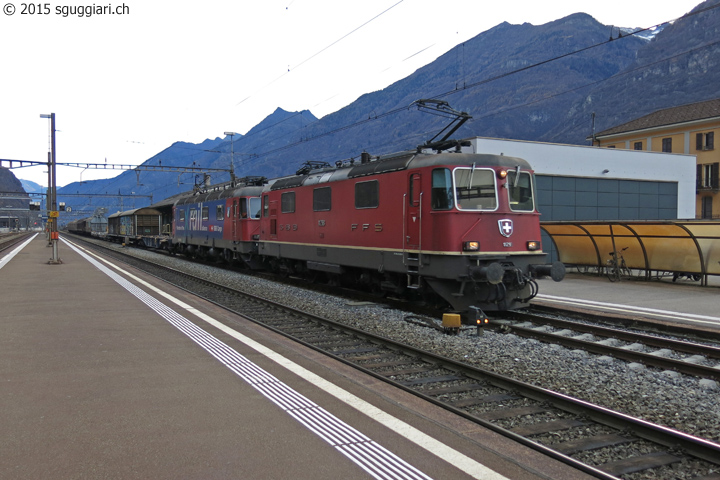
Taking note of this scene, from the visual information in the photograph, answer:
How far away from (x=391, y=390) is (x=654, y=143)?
168 ft

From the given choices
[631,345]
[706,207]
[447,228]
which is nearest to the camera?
[631,345]

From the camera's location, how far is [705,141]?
150 ft

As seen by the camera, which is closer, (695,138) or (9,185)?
(695,138)

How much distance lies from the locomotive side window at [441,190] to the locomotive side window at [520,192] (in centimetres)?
138

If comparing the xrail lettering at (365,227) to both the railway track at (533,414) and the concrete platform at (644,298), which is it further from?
the concrete platform at (644,298)

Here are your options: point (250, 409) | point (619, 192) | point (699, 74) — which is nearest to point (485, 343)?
point (250, 409)

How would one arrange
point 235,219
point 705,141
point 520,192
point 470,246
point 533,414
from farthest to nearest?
point 705,141
point 235,219
point 520,192
point 470,246
point 533,414

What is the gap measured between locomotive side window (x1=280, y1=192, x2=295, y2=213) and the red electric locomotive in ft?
11.2

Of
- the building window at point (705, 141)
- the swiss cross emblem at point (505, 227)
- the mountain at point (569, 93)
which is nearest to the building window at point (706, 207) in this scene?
the building window at point (705, 141)

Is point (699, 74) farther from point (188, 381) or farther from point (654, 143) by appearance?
point (188, 381)

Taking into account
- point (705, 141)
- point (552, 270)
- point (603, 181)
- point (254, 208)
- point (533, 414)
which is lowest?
point (533, 414)

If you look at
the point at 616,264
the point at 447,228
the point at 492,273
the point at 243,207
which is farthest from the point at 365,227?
the point at 616,264

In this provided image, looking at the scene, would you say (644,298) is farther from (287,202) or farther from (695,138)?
(695,138)

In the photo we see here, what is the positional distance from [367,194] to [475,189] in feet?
9.63
